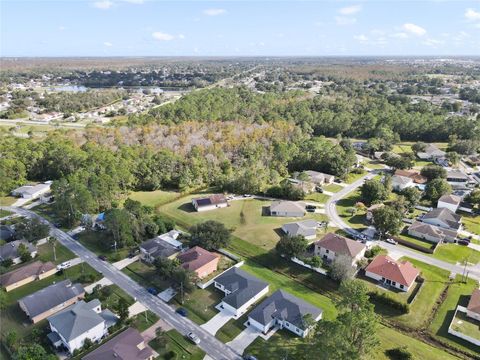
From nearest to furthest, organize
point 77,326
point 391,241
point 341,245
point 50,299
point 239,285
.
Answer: point 77,326 < point 50,299 < point 239,285 < point 341,245 < point 391,241

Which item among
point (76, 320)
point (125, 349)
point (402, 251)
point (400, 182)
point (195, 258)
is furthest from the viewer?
point (400, 182)

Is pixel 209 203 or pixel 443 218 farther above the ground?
pixel 443 218

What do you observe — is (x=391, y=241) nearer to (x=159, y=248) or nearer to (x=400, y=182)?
(x=400, y=182)

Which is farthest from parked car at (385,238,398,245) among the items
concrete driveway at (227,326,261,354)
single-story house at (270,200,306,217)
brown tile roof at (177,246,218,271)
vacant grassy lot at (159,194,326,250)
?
concrete driveway at (227,326,261,354)

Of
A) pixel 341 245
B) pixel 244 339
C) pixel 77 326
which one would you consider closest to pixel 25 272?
pixel 77 326

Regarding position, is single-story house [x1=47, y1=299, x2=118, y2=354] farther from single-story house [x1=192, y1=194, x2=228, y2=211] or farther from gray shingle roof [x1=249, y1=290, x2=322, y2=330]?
single-story house [x1=192, y1=194, x2=228, y2=211]

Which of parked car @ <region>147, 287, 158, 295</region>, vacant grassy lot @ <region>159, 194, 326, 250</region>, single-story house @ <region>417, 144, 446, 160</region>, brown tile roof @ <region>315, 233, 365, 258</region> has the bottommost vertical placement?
parked car @ <region>147, 287, 158, 295</region>

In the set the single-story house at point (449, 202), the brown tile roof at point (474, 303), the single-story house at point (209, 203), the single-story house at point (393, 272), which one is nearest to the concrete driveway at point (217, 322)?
the single-story house at point (393, 272)
